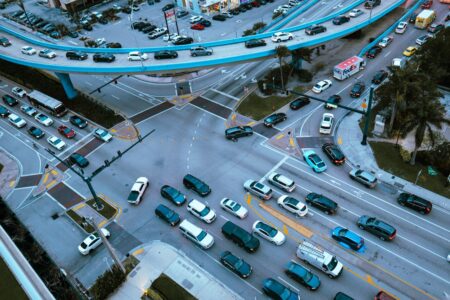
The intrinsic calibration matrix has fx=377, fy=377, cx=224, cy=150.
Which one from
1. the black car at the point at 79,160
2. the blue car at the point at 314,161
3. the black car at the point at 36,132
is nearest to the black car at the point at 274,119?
the blue car at the point at 314,161

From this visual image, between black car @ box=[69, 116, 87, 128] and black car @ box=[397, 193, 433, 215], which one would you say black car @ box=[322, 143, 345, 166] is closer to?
black car @ box=[397, 193, 433, 215]

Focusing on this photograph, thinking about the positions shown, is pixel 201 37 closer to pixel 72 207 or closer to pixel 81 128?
pixel 81 128

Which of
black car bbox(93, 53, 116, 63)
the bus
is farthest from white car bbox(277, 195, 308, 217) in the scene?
the bus

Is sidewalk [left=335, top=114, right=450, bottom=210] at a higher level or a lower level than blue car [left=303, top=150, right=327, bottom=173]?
lower

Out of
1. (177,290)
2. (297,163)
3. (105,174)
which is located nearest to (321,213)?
(297,163)

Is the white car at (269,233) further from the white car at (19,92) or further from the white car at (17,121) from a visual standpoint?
the white car at (19,92)

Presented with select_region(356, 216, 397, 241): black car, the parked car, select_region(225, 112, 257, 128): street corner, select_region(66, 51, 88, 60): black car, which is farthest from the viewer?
select_region(66, 51, 88, 60): black car
